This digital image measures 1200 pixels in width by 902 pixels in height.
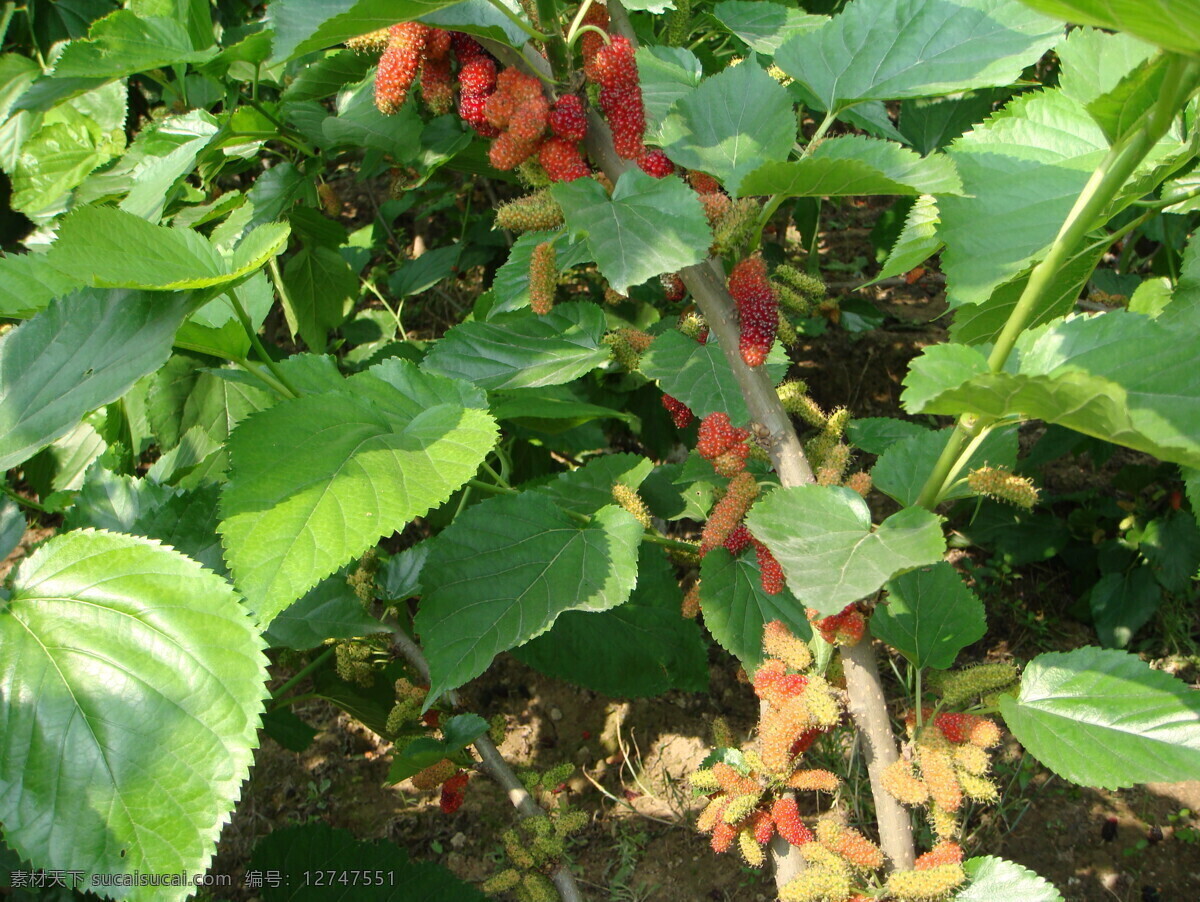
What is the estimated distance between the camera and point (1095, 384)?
417 millimetres

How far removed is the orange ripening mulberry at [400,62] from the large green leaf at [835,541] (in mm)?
444

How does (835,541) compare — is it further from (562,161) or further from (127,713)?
(127,713)

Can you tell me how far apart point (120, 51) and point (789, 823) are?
1275mm

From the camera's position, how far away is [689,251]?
60cm

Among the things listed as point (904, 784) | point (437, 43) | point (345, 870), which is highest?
point (437, 43)

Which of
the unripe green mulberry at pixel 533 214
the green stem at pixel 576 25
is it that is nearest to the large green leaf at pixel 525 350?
the unripe green mulberry at pixel 533 214

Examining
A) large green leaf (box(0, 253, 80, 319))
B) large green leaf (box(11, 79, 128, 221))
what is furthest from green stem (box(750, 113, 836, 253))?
large green leaf (box(11, 79, 128, 221))

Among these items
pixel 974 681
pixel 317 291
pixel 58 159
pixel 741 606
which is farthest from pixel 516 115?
pixel 58 159

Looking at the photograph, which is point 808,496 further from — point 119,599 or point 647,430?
point 647,430

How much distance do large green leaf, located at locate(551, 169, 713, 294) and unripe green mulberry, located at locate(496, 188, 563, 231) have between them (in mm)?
69

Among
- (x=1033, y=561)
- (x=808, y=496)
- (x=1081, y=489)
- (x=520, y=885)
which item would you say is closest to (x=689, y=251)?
(x=808, y=496)

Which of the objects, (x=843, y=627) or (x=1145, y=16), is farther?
(x=843, y=627)

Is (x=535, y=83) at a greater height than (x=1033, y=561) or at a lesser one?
greater

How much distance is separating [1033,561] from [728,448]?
1.22m
